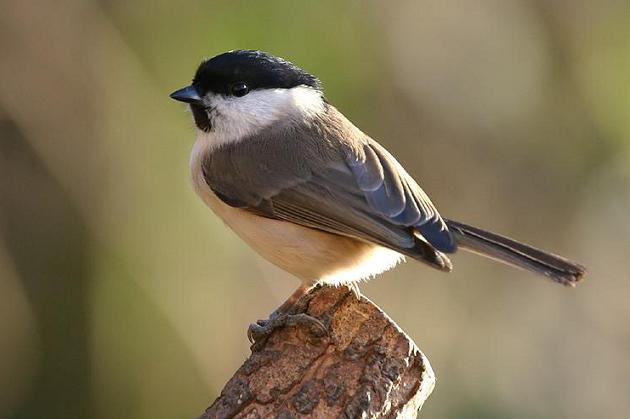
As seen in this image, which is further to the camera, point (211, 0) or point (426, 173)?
point (426, 173)

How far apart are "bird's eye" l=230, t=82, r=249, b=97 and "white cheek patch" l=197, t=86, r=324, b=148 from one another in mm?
13

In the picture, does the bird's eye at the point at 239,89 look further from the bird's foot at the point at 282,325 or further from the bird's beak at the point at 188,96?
the bird's foot at the point at 282,325

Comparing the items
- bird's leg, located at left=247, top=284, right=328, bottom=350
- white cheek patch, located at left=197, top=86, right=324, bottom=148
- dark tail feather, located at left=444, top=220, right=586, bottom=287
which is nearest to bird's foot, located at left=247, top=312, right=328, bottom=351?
bird's leg, located at left=247, top=284, right=328, bottom=350

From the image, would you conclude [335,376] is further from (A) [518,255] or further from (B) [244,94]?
(B) [244,94]

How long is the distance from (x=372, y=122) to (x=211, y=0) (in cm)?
97

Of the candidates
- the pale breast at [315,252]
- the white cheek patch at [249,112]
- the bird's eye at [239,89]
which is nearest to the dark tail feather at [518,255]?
the pale breast at [315,252]

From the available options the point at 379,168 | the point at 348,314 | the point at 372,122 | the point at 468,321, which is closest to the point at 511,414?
the point at 468,321

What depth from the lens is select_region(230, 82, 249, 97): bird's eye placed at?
3.15m

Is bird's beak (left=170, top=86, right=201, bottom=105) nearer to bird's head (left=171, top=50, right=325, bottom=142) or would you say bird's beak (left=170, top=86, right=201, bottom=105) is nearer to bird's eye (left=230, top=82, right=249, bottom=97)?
bird's head (left=171, top=50, right=325, bottom=142)

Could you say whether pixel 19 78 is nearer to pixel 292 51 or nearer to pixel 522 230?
pixel 292 51

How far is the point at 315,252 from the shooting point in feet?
9.46

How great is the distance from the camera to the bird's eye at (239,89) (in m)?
3.15

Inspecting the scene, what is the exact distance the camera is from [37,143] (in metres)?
4.26

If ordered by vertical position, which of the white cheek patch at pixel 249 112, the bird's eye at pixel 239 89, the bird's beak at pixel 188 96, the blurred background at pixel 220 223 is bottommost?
the blurred background at pixel 220 223
